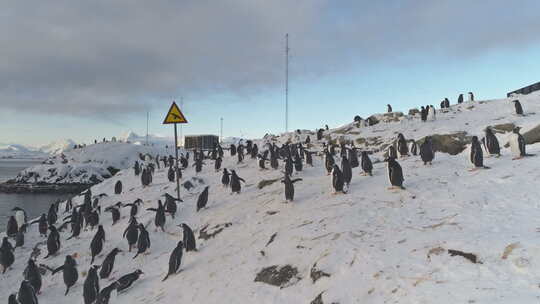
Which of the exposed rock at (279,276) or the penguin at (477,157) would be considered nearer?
the exposed rock at (279,276)

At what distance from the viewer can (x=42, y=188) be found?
6631cm

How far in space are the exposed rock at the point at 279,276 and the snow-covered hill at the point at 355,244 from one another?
3 centimetres

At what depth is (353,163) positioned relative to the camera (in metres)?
19.4

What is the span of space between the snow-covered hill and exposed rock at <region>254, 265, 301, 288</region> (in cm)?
3

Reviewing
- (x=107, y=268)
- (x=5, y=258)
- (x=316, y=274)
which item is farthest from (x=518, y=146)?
(x=5, y=258)

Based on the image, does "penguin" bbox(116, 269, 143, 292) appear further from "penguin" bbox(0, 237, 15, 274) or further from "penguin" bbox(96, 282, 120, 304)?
"penguin" bbox(0, 237, 15, 274)


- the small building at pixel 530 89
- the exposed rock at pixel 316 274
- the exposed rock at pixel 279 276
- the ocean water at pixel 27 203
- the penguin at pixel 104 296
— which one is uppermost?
the small building at pixel 530 89

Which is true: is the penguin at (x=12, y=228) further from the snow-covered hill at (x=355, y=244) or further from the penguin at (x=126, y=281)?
the penguin at (x=126, y=281)

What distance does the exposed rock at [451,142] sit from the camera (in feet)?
75.3

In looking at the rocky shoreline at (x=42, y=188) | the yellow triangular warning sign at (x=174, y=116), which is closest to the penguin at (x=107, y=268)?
the yellow triangular warning sign at (x=174, y=116)

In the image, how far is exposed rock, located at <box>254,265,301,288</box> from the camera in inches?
310

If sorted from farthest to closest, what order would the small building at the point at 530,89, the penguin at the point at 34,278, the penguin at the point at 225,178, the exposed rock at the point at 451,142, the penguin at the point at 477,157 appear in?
the small building at the point at 530,89, the exposed rock at the point at 451,142, the penguin at the point at 225,178, the penguin at the point at 477,157, the penguin at the point at 34,278

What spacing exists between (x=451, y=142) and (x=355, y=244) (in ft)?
60.5

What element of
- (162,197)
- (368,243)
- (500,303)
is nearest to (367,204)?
(368,243)
